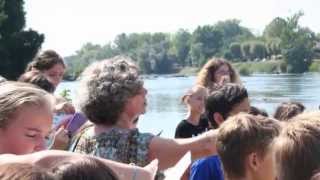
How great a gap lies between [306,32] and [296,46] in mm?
9744

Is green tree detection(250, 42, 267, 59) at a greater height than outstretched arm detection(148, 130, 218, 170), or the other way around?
outstretched arm detection(148, 130, 218, 170)

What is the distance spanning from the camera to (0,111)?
2561 mm

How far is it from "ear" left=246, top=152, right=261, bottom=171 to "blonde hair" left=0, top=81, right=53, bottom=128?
94 cm

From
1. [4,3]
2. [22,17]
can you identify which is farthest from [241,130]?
[22,17]

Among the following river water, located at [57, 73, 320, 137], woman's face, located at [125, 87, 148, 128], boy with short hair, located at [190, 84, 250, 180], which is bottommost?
river water, located at [57, 73, 320, 137]

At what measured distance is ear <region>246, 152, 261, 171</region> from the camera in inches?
121

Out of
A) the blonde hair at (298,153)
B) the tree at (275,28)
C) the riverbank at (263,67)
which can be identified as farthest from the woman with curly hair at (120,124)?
the tree at (275,28)

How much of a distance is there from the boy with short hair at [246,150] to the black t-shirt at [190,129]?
223 cm

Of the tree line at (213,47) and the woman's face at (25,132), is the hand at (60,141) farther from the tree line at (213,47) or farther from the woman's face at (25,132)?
the tree line at (213,47)

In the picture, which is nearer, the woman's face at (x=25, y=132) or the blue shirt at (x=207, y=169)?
the woman's face at (x=25, y=132)

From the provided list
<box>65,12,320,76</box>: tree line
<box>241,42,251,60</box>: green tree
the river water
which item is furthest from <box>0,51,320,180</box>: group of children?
<box>241,42,251,60</box>: green tree

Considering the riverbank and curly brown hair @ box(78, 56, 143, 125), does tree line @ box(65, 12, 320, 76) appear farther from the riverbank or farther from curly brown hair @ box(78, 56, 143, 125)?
curly brown hair @ box(78, 56, 143, 125)

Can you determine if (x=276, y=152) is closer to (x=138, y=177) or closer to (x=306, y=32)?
(x=138, y=177)

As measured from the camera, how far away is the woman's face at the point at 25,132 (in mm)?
2561
